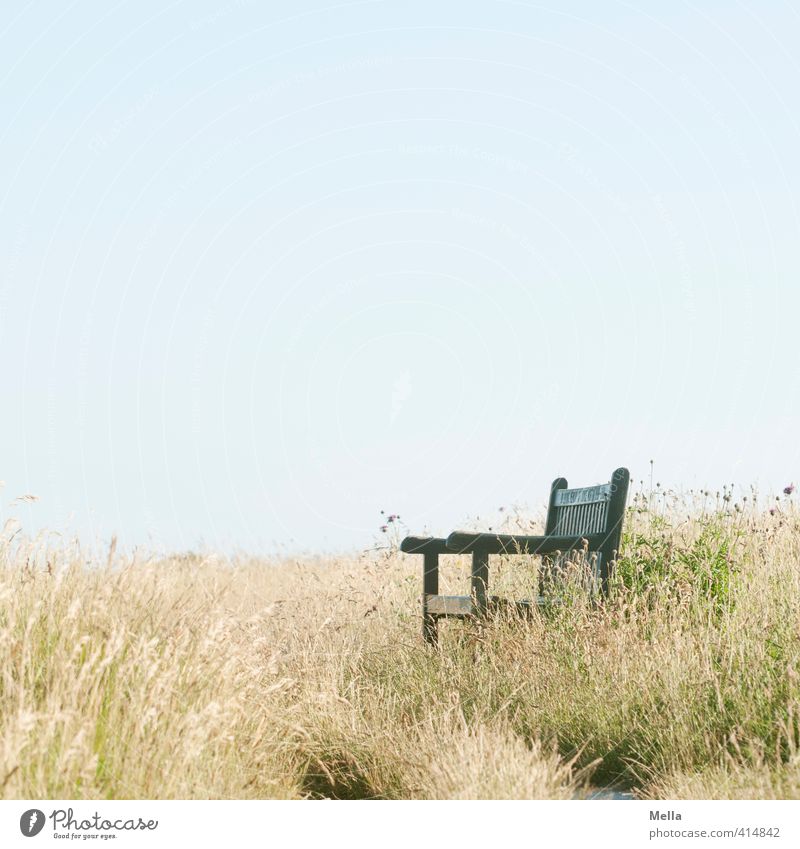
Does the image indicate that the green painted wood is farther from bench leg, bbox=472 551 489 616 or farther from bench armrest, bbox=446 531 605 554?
bench armrest, bbox=446 531 605 554

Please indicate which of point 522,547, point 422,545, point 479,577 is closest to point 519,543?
point 522,547

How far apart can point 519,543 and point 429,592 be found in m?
0.78

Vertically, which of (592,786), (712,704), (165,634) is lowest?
(592,786)

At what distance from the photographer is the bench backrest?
607 cm

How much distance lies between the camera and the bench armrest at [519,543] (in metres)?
6.01

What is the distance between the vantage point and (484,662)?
17.9 ft

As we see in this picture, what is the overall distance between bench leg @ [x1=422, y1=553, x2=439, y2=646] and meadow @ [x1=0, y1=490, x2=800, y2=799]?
13 centimetres

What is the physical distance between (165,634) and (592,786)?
1.94m

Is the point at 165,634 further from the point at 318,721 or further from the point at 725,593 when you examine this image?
the point at 725,593

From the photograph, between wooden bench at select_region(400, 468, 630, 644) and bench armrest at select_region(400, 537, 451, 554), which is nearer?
wooden bench at select_region(400, 468, 630, 644)

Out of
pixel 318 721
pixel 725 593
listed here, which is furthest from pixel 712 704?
pixel 725 593
